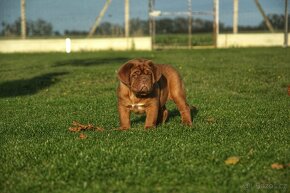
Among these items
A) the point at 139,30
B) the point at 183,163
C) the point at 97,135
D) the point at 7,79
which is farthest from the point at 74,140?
the point at 139,30

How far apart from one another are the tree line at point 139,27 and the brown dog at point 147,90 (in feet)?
87.2

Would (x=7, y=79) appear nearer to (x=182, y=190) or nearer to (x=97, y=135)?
(x=97, y=135)

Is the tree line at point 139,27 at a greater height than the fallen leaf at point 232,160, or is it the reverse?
the tree line at point 139,27

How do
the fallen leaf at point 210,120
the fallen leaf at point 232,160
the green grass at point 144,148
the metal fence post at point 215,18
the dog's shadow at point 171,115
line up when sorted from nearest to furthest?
1. the green grass at point 144,148
2. the fallen leaf at point 232,160
3. the fallen leaf at point 210,120
4. the dog's shadow at point 171,115
5. the metal fence post at point 215,18

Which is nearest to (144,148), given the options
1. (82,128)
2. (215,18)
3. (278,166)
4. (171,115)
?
(278,166)

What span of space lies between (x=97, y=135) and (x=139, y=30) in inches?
1091

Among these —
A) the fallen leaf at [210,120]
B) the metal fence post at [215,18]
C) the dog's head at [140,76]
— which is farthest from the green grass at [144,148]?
the metal fence post at [215,18]

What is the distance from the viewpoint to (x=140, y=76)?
20.0 ft

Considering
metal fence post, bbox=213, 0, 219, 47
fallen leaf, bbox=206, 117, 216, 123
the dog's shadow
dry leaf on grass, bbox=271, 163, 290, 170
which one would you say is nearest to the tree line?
metal fence post, bbox=213, 0, 219, 47

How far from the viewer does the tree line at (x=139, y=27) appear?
33.2 m

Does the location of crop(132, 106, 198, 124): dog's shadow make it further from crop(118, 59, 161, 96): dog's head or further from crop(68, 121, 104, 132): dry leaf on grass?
crop(118, 59, 161, 96): dog's head

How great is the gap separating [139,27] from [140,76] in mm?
27539

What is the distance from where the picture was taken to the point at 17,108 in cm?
932

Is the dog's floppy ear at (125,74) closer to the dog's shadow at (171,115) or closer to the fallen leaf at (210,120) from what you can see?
the dog's shadow at (171,115)
